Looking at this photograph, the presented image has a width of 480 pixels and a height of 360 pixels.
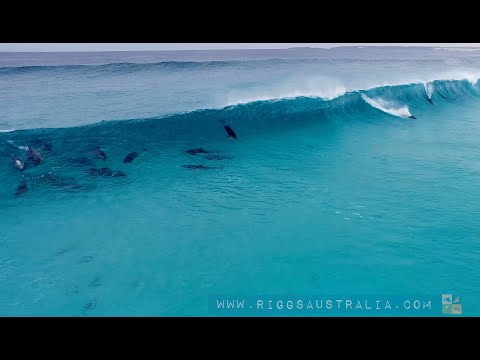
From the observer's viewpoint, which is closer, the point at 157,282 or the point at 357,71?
the point at 157,282

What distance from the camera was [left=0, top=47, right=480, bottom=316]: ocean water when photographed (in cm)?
426

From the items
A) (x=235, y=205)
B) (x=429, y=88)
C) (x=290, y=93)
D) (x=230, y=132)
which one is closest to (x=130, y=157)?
(x=230, y=132)

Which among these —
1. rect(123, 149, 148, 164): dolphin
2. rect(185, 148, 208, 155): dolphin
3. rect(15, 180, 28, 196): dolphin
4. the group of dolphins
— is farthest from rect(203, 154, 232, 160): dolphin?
rect(15, 180, 28, 196): dolphin

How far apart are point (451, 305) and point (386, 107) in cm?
1214

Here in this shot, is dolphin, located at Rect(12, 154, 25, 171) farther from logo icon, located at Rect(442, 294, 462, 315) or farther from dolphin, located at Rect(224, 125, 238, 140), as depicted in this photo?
logo icon, located at Rect(442, 294, 462, 315)

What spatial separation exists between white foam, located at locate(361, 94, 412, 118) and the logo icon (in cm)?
1096

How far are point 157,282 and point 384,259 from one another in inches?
137

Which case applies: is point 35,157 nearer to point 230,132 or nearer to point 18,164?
point 18,164

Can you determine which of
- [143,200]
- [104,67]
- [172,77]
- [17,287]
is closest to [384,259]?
[143,200]

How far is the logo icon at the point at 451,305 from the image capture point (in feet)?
11.9

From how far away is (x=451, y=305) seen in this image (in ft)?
12.1

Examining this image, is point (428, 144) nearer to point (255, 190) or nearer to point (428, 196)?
point (428, 196)

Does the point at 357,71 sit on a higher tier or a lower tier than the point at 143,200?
higher

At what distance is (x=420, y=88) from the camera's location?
15953mm
